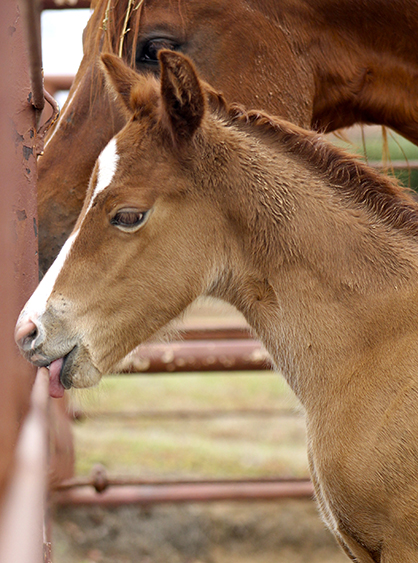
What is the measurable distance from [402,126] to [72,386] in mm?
1576

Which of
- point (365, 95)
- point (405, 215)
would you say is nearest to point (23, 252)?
point (405, 215)

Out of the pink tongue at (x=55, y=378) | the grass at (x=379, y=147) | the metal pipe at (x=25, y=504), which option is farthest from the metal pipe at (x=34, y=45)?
the grass at (x=379, y=147)

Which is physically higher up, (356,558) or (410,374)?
(410,374)

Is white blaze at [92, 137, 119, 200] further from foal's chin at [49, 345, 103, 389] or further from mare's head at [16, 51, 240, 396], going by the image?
foal's chin at [49, 345, 103, 389]

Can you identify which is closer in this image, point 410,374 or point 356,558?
point 410,374

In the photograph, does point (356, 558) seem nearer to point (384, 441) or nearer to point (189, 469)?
point (384, 441)

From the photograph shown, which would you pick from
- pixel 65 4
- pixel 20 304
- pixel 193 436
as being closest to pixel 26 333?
pixel 20 304

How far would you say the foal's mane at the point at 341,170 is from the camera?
6.68 feet

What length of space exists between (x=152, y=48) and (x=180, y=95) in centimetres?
60

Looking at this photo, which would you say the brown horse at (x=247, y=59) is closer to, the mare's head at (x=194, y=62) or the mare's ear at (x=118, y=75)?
the mare's head at (x=194, y=62)

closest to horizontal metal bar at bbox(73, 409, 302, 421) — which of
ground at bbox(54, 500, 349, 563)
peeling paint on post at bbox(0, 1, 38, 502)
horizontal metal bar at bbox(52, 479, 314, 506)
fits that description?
horizontal metal bar at bbox(52, 479, 314, 506)

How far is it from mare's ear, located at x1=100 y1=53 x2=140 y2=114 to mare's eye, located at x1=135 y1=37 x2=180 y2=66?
0.85ft

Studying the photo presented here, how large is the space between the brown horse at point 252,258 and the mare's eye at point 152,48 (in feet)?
0.97

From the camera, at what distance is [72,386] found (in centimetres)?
196
